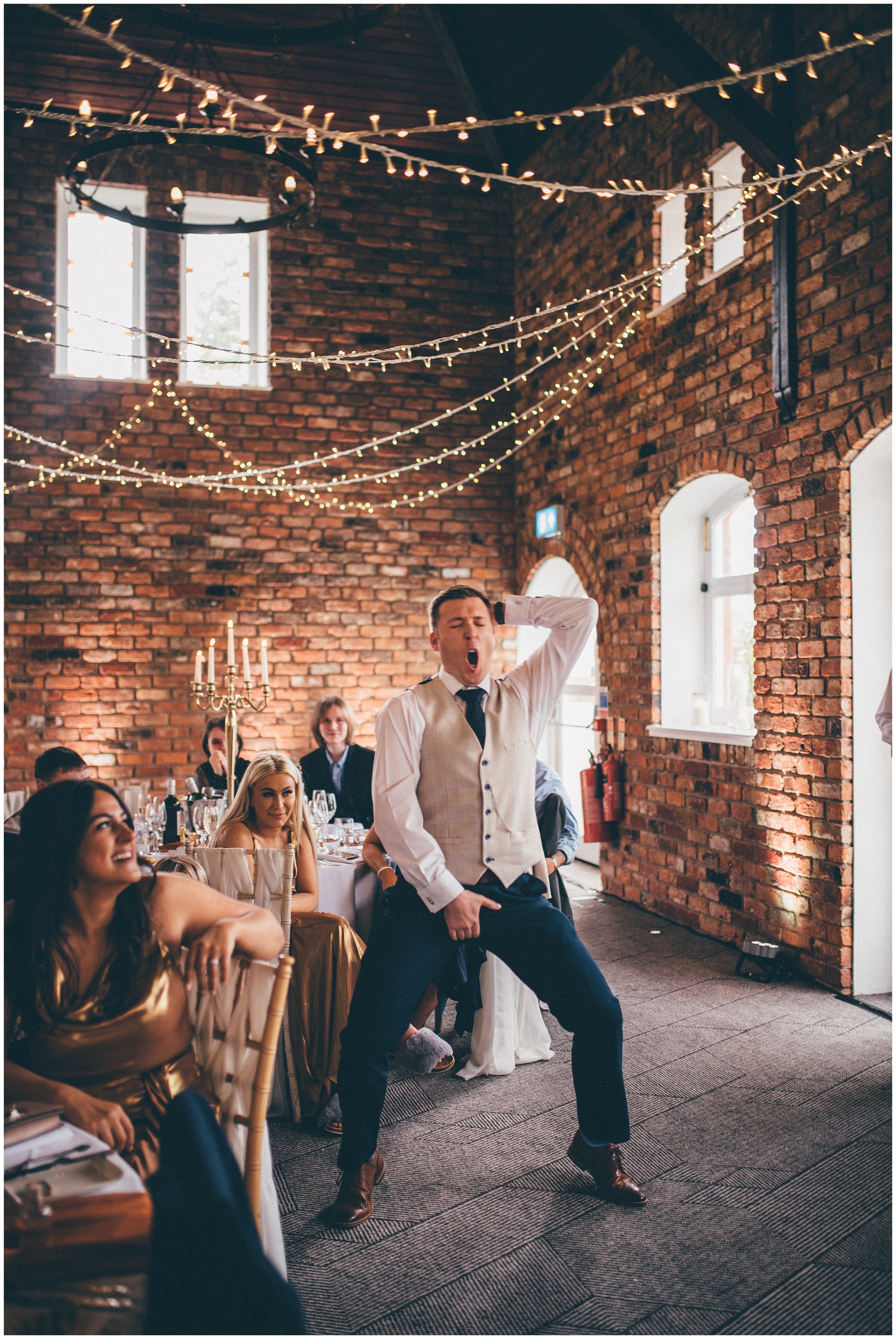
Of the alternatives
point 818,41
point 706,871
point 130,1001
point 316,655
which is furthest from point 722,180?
point 130,1001

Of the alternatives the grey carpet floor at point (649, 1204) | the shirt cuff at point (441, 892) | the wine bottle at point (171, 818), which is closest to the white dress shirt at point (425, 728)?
the shirt cuff at point (441, 892)

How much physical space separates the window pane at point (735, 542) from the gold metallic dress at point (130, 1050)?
4.13m

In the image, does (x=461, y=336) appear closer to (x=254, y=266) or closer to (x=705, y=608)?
(x=705, y=608)

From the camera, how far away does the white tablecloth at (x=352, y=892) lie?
11.1 feet

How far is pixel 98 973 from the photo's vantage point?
1.58 m

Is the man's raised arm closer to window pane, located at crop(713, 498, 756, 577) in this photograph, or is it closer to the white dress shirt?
the white dress shirt

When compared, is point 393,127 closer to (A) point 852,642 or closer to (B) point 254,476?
(B) point 254,476

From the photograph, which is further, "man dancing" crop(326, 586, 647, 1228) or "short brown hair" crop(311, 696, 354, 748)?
"short brown hair" crop(311, 696, 354, 748)

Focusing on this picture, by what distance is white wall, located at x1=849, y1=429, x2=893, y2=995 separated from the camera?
3.80 metres

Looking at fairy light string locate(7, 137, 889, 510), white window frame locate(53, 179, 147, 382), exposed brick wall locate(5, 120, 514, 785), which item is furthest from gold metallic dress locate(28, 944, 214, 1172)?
white window frame locate(53, 179, 147, 382)

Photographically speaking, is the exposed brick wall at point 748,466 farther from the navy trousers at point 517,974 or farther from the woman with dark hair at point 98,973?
the woman with dark hair at point 98,973

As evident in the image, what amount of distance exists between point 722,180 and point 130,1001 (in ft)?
15.9

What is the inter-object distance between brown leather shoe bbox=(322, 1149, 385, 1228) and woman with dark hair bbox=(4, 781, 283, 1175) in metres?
0.80

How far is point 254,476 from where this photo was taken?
669 cm
